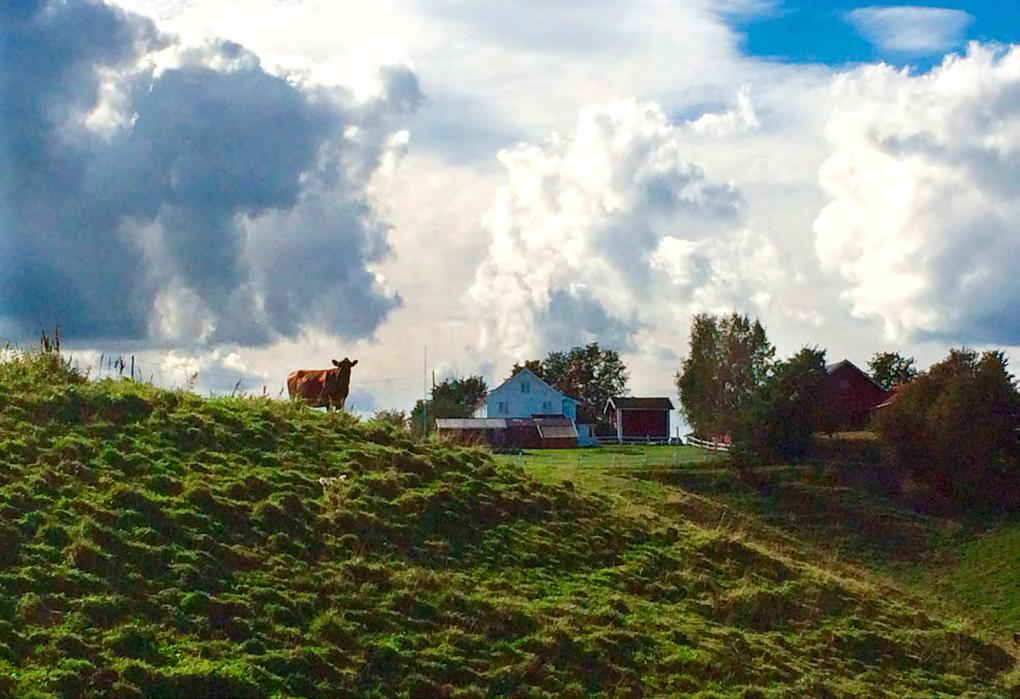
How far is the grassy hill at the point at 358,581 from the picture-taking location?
53.1ft

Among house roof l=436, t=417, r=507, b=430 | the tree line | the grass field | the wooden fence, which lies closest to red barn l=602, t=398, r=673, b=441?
the wooden fence

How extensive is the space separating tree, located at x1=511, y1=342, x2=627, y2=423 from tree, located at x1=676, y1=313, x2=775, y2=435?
3160 centimetres

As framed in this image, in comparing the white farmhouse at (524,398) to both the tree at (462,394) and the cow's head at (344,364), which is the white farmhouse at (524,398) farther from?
the cow's head at (344,364)

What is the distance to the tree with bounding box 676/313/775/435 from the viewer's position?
85375 millimetres

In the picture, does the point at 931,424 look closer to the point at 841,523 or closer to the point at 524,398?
the point at 841,523

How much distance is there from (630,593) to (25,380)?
39.9 ft

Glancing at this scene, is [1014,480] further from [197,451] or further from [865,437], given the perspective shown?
[197,451]

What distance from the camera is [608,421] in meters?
105

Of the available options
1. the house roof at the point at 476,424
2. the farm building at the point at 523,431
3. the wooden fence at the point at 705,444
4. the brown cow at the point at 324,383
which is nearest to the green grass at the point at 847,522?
the brown cow at the point at 324,383

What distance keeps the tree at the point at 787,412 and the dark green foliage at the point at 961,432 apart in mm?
3716

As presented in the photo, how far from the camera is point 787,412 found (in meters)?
59.6

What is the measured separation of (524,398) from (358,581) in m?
78.0

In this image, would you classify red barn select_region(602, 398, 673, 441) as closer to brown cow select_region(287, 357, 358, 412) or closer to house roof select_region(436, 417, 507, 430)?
house roof select_region(436, 417, 507, 430)

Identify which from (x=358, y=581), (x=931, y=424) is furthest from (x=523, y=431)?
(x=358, y=581)
